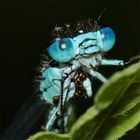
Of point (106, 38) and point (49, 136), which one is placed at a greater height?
point (106, 38)

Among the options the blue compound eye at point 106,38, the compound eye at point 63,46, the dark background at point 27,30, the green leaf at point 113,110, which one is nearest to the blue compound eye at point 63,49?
the compound eye at point 63,46

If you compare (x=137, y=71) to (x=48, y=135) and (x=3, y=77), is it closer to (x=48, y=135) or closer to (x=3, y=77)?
(x=48, y=135)

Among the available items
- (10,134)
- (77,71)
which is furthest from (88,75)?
(10,134)

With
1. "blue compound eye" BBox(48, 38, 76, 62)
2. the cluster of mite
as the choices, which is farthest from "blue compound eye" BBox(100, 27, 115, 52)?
"blue compound eye" BBox(48, 38, 76, 62)

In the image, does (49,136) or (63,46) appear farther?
(63,46)

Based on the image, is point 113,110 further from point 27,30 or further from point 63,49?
point 27,30

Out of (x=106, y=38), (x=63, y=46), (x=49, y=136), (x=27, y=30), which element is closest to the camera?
(x=49, y=136)

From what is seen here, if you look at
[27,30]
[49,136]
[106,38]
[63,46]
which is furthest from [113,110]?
[27,30]
